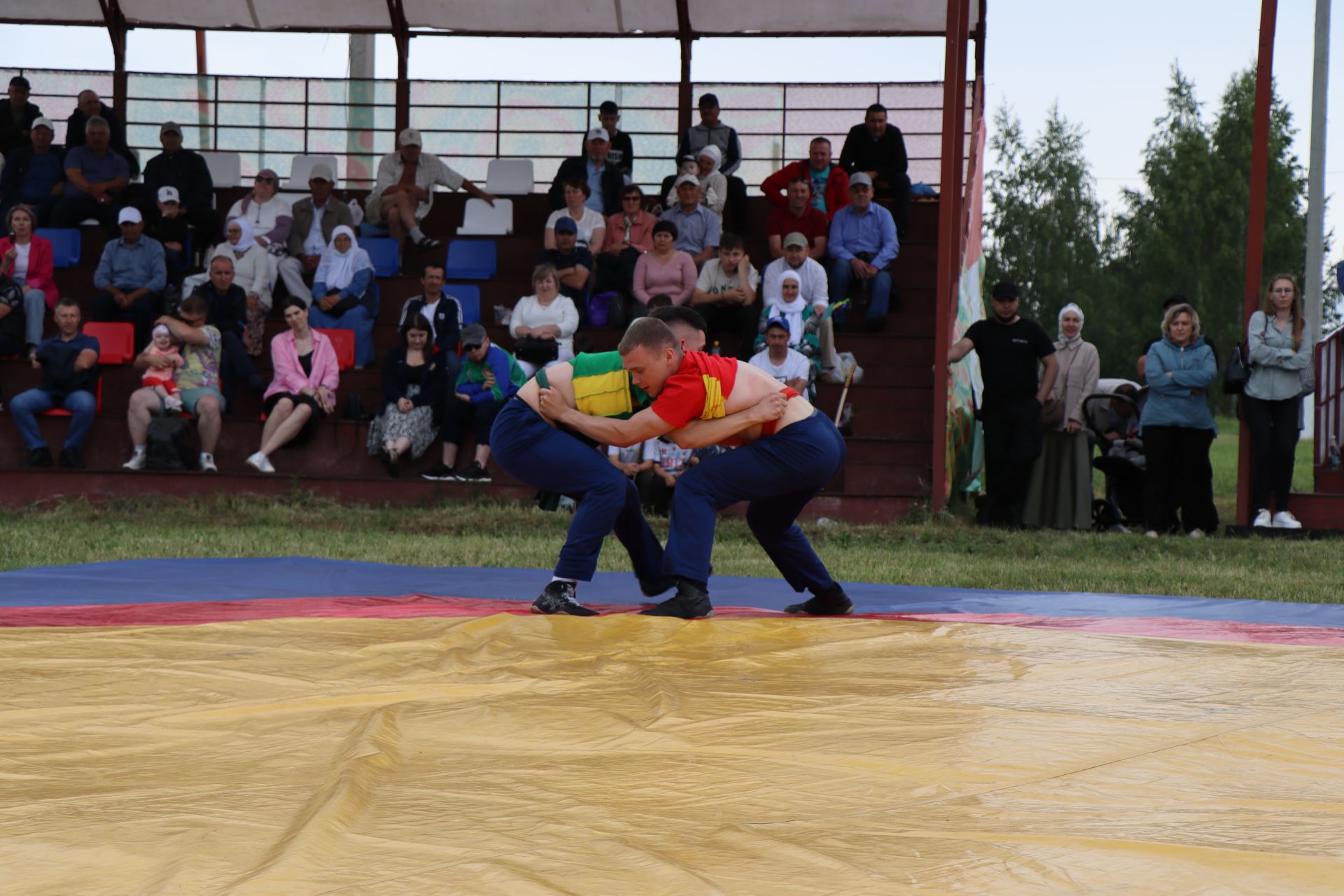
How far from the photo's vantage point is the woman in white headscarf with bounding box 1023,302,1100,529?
9883 millimetres

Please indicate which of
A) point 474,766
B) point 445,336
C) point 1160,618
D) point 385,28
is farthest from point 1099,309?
point 474,766

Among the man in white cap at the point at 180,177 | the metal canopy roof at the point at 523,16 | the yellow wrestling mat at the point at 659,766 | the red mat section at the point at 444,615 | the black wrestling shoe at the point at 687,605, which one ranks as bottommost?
the red mat section at the point at 444,615

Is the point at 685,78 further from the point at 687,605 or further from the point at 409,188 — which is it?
the point at 687,605

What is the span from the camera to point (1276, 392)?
30.8 feet

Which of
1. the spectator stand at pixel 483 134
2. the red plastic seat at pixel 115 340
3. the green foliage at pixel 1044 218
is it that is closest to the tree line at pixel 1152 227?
the green foliage at pixel 1044 218

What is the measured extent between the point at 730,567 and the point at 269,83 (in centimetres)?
939

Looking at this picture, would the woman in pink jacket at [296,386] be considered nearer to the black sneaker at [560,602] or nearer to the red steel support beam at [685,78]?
the red steel support beam at [685,78]

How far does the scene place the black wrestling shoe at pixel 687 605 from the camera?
5.16 m

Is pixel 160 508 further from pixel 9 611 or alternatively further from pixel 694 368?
pixel 694 368

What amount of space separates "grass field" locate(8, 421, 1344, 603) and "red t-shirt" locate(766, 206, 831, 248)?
267 centimetres

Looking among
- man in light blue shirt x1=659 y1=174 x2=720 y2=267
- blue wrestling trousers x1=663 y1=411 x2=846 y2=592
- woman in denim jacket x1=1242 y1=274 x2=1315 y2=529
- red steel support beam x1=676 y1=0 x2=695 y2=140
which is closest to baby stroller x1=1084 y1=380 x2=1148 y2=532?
woman in denim jacket x1=1242 y1=274 x2=1315 y2=529

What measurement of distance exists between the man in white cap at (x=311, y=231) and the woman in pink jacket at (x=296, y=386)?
106cm

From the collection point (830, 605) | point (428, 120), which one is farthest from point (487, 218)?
point (830, 605)

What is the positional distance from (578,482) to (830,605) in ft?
3.60
